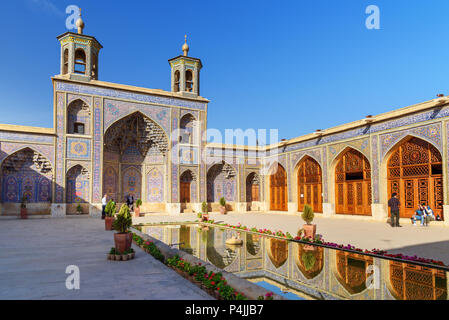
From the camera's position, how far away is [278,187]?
69.8ft

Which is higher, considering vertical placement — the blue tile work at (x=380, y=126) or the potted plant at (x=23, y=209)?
the blue tile work at (x=380, y=126)

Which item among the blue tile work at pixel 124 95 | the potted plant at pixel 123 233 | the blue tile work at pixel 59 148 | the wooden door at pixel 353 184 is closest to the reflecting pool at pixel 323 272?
the potted plant at pixel 123 233

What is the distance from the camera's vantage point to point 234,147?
21750 mm

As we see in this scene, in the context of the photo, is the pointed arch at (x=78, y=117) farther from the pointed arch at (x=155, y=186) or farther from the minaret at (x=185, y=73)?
the minaret at (x=185, y=73)

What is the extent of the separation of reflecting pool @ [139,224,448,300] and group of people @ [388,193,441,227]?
5.67 m

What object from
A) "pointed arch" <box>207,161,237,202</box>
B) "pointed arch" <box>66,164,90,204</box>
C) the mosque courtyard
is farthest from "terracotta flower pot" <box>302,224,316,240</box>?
"pointed arch" <box>207,161,237,202</box>

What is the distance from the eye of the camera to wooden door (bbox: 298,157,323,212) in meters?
17.6

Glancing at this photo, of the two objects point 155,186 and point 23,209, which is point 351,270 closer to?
point 23,209

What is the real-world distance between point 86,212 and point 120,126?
521cm

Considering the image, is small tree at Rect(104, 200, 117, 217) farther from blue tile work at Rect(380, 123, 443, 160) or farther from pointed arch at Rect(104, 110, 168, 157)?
blue tile work at Rect(380, 123, 443, 160)

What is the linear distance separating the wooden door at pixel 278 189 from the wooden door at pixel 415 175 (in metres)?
7.80

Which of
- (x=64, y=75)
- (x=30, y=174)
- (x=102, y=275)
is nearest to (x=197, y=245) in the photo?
(x=102, y=275)

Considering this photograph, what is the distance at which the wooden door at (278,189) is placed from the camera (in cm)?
2064
